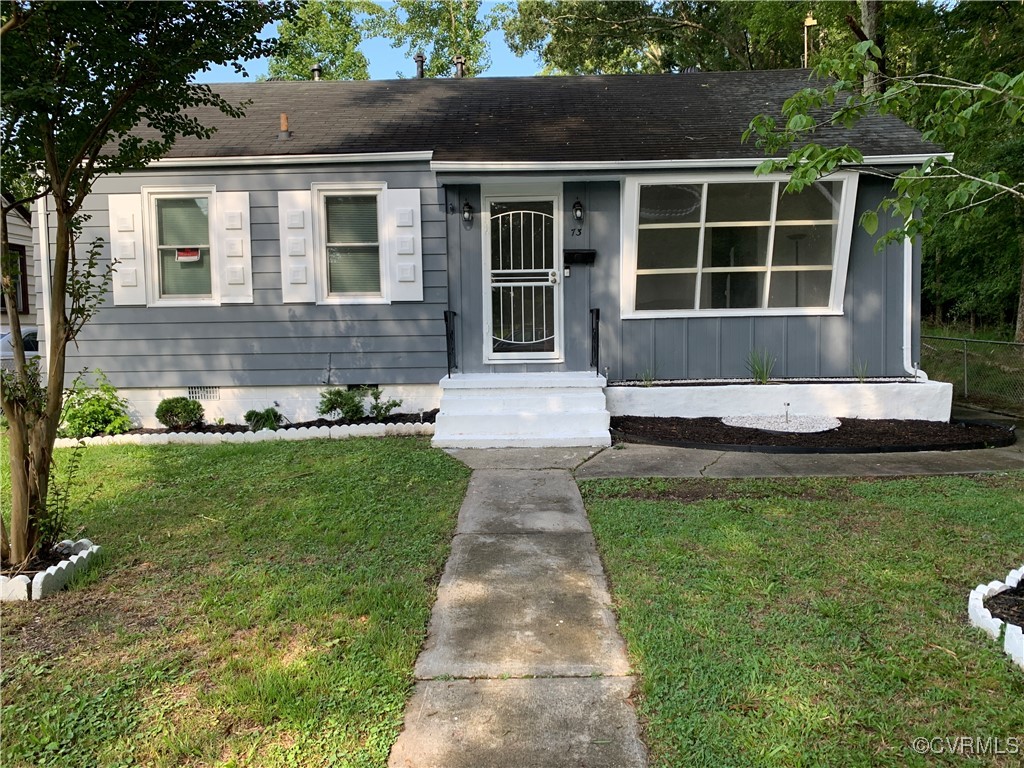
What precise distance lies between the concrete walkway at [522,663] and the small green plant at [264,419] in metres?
4.00

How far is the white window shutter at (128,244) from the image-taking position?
7.84 m

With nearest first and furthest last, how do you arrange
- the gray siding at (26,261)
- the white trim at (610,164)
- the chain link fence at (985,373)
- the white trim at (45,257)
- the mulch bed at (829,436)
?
1. the mulch bed at (829,436)
2. the white trim at (610,164)
3. the white trim at (45,257)
4. the chain link fence at (985,373)
5. the gray siding at (26,261)

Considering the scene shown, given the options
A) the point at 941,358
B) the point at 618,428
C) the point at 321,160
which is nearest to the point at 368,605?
the point at 618,428

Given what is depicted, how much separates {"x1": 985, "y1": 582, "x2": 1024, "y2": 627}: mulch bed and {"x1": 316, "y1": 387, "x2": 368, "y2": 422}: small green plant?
6.15 meters

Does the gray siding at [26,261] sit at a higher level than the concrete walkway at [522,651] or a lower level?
higher

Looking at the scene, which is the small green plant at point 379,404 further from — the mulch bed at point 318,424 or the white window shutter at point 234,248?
the white window shutter at point 234,248

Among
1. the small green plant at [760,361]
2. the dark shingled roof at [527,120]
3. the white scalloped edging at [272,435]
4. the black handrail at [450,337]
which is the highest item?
the dark shingled roof at [527,120]

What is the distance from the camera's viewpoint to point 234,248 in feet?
25.9

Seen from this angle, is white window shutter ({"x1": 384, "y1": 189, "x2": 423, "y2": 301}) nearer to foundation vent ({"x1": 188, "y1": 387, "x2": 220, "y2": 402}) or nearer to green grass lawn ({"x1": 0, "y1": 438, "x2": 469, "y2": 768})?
foundation vent ({"x1": 188, "y1": 387, "x2": 220, "y2": 402})

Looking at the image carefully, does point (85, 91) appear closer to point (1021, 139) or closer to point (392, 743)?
point (392, 743)

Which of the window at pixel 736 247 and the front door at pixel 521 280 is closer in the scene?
the window at pixel 736 247

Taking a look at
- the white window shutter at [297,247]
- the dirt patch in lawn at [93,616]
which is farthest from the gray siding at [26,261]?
the dirt patch in lawn at [93,616]

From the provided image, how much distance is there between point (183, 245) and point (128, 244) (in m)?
0.57

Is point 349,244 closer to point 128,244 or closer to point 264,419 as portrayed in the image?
point 264,419
